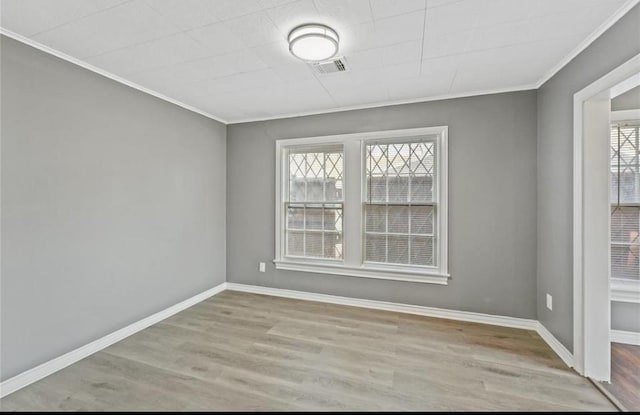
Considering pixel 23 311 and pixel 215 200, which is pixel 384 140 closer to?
pixel 215 200

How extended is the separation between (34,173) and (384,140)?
3.33 m

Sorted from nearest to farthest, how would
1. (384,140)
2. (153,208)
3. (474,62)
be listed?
(474,62), (153,208), (384,140)

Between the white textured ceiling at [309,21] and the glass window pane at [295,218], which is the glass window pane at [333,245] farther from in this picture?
the white textured ceiling at [309,21]

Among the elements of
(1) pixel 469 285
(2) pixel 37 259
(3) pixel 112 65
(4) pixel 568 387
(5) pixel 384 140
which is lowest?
(4) pixel 568 387

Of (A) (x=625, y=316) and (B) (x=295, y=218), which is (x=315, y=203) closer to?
(B) (x=295, y=218)

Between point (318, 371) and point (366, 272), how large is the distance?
1495 mm

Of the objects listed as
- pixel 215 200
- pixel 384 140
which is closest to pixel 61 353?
pixel 215 200

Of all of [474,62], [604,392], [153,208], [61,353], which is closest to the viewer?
[604,392]

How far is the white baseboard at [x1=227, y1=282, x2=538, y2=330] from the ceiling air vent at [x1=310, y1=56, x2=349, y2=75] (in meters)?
2.67

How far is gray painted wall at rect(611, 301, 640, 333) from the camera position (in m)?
2.63

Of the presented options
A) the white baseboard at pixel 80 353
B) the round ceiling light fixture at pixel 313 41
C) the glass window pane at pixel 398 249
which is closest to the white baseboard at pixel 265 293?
the white baseboard at pixel 80 353

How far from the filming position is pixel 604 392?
6.34 feet

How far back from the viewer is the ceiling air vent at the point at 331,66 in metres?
2.38

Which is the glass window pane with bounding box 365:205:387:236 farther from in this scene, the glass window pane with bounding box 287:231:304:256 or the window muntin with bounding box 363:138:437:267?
the glass window pane with bounding box 287:231:304:256
